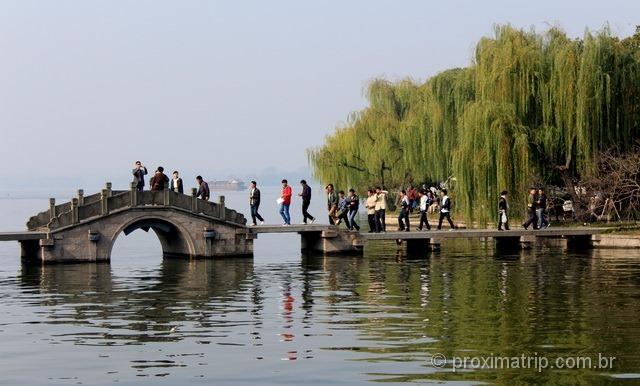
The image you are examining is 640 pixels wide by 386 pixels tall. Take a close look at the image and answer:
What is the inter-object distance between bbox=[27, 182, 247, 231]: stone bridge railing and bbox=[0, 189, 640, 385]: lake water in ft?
5.35

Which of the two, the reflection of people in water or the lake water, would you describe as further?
the reflection of people in water

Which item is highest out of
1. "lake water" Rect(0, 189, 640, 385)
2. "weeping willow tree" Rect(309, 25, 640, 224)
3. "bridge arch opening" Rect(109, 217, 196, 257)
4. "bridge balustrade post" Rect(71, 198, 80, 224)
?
A: "weeping willow tree" Rect(309, 25, 640, 224)

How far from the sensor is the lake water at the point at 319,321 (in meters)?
18.9

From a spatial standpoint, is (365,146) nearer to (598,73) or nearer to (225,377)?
(598,73)

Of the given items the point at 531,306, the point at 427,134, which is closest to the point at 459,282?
the point at 531,306

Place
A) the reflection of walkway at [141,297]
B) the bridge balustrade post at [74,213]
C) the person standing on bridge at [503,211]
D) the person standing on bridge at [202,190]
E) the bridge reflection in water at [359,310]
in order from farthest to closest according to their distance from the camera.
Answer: the person standing on bridge at [503,211]
the person standing on bridge at [202,190]
the bridge balustrade post at [74,213]
the reflection of walkway at [141,297]
the bridge reflection in water at [359,310]

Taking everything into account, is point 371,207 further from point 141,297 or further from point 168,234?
point 141,297

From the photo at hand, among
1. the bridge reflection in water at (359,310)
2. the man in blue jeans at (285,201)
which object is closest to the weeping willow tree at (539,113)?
the bridge reflection in water at (359,310)

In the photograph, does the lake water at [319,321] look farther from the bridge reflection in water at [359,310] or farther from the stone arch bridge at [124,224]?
the stone arch bridge at [124,224]

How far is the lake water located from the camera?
62.1 ft

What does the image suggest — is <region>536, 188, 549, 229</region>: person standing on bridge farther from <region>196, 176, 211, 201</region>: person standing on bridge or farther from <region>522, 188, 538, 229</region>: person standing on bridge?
<region>196, 176, 211, 201</region>: person standing on bridge

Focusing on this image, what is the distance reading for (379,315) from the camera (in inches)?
1014

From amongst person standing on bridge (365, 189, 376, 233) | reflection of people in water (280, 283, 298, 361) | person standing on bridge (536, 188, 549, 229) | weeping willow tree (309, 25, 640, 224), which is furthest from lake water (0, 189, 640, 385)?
weeping willow tree (309, 25, 640, 224)

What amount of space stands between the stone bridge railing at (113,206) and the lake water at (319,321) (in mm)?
1629
